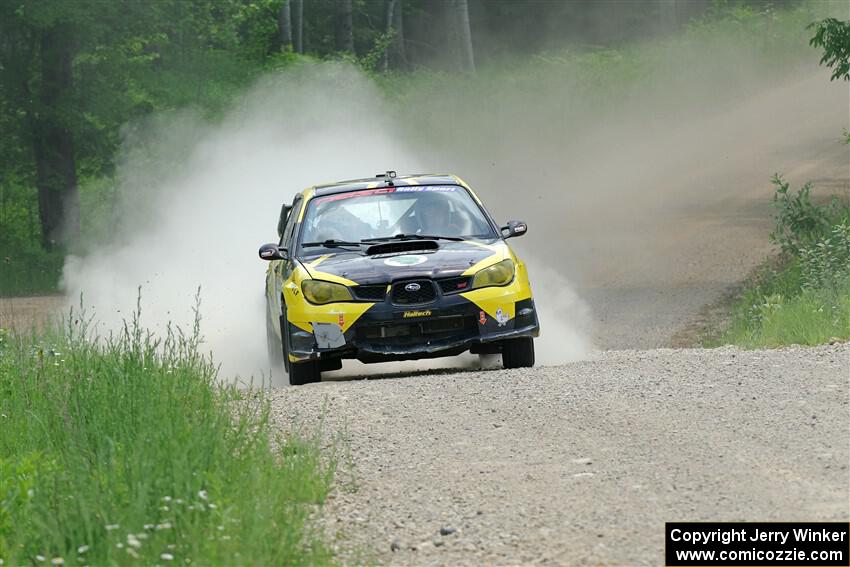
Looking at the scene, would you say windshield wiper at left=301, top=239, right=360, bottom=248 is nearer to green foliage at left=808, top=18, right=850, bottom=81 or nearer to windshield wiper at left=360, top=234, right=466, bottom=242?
windshield wiper at left=360, top=234, right=466, bottom=242

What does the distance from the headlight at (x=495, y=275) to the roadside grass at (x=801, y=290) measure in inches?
97.8

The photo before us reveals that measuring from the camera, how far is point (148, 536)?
6723mm

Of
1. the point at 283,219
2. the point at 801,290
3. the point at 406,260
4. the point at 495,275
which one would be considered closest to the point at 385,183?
the point at 406,260

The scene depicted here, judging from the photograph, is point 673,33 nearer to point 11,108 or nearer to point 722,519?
point 11,108

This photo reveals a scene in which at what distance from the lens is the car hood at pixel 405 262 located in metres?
12.7

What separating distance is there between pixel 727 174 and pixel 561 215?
12.9 feet

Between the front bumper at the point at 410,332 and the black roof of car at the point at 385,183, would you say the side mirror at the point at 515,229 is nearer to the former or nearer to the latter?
the black roof of car at the point at 385,183

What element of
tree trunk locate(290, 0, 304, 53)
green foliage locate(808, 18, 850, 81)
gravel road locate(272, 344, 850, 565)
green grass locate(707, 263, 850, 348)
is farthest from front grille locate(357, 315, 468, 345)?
tree trunk locate(290, 0, 304, 53)

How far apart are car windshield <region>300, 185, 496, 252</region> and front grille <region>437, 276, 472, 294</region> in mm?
1159

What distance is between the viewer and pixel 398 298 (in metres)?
12.6

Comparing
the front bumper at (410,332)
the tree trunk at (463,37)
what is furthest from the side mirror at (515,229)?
the tree trunk at (463,37)

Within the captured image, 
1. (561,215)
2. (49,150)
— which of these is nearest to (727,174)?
(561,215)

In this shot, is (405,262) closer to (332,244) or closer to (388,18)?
(332,244)

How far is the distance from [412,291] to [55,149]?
19638mm
